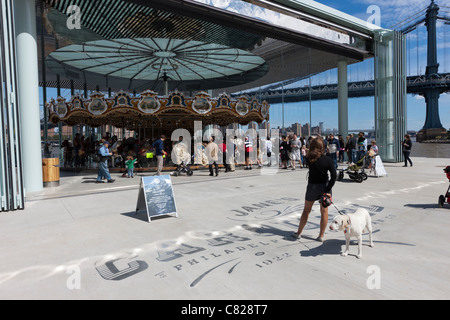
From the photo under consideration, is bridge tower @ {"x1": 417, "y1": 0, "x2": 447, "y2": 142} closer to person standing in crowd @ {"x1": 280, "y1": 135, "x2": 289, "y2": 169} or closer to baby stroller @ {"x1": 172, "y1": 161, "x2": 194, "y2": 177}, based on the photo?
person standing in crowd @ {"x1": 280, "y1": 135, "x2": 289, "y2": 169}

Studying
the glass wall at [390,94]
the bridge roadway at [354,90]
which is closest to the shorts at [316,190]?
the glass wall at [390,94]

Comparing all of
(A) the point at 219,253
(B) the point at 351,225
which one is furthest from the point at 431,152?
(A) the point at 219,253

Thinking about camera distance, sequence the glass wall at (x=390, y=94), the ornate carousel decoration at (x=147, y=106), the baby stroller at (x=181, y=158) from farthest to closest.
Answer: the glass wall at (x=390, y=94) < the ornate carousel decoration at (x=147, y=106) < the baby stroller at (x=181, y=158)

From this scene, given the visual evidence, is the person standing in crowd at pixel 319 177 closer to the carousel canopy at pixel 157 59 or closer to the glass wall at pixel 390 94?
the carousel canopy at pixel 157 59

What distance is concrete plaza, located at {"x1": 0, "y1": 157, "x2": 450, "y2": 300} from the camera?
3.12 metres

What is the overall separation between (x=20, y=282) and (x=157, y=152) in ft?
29.4

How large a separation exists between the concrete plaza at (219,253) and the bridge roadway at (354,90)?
6366cm

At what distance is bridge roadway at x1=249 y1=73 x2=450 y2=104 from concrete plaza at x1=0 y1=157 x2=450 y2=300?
63.7 meters

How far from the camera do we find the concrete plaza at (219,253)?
312 centimetres

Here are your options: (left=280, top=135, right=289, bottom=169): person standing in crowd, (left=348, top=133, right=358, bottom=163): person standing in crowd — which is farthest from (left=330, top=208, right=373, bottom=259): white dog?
(left=348, top=133, right=358, bottom=163): person standing in crowd

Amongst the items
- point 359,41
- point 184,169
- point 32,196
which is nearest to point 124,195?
point 32,196
